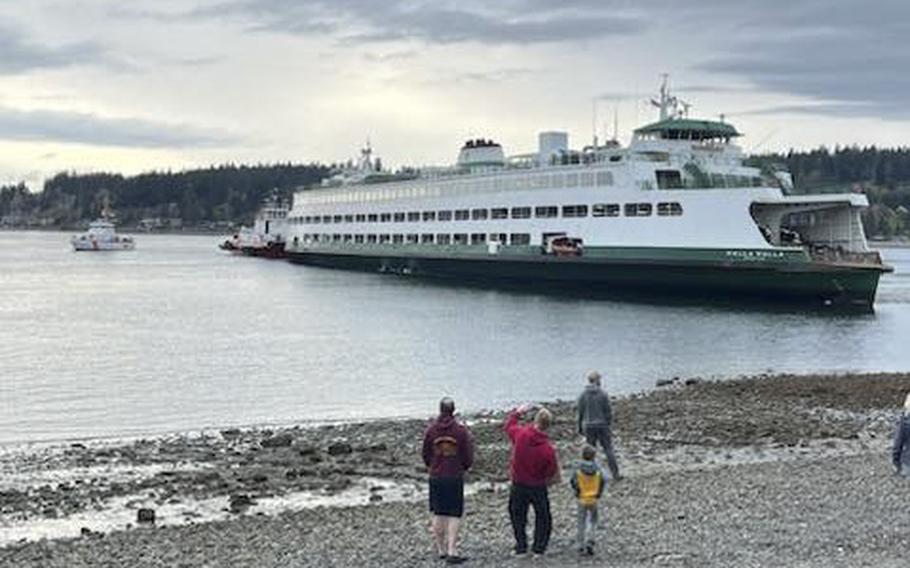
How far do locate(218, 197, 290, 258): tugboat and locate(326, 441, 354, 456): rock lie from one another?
10458 centimetres

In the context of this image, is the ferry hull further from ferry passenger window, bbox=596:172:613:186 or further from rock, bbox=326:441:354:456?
rock, bbox=326:441:354:456

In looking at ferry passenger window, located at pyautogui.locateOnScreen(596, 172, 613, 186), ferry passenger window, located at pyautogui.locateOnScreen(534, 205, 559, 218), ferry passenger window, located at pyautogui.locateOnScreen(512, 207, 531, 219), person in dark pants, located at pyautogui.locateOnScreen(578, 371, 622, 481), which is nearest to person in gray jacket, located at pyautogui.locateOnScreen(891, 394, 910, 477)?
person in dark pants, located at pyautogui.locateOnScreen(578, 371, 622, 481)

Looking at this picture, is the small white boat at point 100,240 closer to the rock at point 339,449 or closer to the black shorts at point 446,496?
the rock at point 339,449

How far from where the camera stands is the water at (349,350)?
29.9 metres

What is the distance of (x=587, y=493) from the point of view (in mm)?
12352

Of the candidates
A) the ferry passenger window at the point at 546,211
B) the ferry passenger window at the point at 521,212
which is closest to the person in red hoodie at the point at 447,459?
the ferry passenger window at the point at 546,211

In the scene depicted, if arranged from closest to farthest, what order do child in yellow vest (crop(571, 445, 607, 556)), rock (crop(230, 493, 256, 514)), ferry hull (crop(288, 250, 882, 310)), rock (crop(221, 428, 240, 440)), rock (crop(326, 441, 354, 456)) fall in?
1. child in yellow vest (crop(571, 445, 607, 556))
2. rock (crop(230, 493, 256, 514))
3. rock (crop(326, 441, 354, 456))
4. rock (crop(221, 428, 240, 440))
5. ferry hull (crop(288, 250, 882, 310))

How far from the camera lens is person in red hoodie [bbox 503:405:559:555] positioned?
38.8 ft

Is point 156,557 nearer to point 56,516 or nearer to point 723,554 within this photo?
point 56,516

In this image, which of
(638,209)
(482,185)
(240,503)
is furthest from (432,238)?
(240,503)

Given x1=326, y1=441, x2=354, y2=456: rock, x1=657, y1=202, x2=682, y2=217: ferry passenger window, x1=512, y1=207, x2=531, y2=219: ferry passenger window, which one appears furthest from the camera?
x1=512, y1=207, x2=531, y2=219: ferry passenger window

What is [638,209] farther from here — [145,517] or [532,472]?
[532,472]

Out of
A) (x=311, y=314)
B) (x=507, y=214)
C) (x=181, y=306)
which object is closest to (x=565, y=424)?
(x=311, y=314)

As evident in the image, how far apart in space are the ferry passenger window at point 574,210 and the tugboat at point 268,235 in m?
57.9
